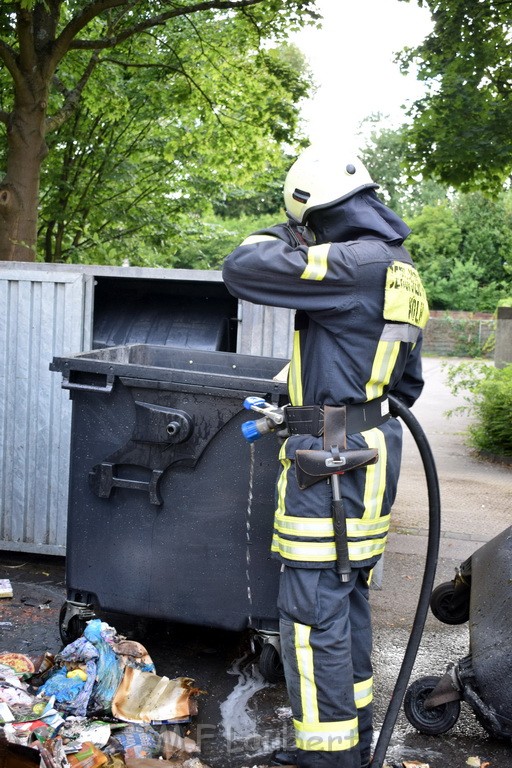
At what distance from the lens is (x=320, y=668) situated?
2734 millimetres

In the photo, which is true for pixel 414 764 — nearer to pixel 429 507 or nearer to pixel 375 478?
pixel 429 507

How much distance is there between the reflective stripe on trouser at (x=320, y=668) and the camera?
2.73m

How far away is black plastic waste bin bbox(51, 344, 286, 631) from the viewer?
3479 mm

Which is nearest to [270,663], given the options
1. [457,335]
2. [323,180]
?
[323,180]

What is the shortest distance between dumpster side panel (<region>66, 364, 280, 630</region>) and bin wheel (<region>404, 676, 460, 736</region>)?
592mm

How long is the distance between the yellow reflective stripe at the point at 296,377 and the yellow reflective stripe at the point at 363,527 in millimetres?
416

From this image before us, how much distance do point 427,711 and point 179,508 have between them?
47.2 inches

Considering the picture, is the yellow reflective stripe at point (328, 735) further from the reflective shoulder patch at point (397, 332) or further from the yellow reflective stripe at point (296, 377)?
the reflective shoulder patch at point (397, 332)

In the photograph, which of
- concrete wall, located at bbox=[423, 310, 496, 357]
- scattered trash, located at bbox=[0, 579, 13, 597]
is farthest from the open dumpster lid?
concrete wall, located at bbox=[423, 310, 496, 357]

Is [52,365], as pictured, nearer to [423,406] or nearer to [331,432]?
[331,432]

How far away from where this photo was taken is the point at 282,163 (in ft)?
40.5

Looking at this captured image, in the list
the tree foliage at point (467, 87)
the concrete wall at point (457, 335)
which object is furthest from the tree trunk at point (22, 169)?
the concrete wall at point (457, 335)

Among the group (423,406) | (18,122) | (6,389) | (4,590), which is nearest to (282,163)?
(423,406)

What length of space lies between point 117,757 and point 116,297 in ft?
11.3
